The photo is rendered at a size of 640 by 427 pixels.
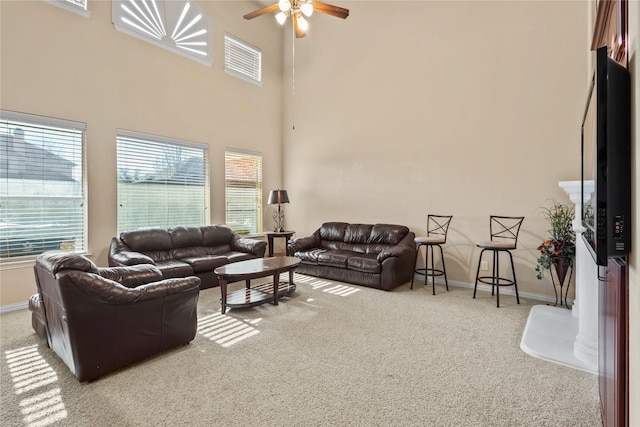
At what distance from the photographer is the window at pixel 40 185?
12.2 feet

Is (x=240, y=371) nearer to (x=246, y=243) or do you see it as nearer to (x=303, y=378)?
(x=303, y=378)

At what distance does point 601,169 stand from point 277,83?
6531mm

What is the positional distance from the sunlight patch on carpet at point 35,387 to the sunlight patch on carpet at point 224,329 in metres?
1.10

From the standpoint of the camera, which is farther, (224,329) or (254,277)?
(254,277)

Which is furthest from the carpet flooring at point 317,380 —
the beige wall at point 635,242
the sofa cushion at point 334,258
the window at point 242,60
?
the window at point 242,60

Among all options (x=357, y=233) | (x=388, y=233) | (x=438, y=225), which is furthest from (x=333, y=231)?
(x=438, y=225)

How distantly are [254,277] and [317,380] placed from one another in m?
1.61

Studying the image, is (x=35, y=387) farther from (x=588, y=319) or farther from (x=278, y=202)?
(x=278, y=202)

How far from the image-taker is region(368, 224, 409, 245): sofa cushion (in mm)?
5066

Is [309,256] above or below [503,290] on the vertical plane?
above

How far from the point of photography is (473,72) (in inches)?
180

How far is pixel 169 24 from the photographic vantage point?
16.6ft

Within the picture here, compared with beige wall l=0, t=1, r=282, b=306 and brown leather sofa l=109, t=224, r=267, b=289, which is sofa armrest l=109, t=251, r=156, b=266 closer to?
brown leather sofa l=109, t=224, r=267, b=289

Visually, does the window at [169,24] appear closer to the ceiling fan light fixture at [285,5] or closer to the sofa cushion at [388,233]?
the ceiling fan light fixture at [285,5]
